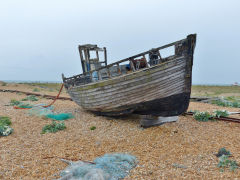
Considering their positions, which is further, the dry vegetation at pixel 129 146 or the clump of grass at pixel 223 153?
the clump of grass at pixel 223 153

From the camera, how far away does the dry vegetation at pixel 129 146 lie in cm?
433

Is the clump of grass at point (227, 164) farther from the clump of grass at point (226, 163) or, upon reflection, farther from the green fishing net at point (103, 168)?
the green fishing net at point (103, 168)

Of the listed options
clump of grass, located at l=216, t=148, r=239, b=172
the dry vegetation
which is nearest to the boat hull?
the dry vegetation

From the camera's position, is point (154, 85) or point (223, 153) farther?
point (154, 85)

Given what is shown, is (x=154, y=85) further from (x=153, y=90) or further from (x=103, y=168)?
(x=103, y=168)

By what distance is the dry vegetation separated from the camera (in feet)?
14.2

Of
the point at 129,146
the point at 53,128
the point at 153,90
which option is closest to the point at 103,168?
the point at 129,146

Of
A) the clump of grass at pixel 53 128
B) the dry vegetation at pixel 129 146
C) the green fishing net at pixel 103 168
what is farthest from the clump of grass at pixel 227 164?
the clump of grass at pixel 53 128

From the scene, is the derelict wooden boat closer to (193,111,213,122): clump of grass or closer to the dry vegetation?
the dry vegetation

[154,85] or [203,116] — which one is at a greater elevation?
[154,85]

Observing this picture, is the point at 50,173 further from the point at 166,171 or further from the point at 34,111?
the point at 34,111

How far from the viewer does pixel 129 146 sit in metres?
5.84

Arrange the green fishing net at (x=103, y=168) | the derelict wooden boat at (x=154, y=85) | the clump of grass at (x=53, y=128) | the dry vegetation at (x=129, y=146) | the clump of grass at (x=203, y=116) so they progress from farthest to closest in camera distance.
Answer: the clump of grass at (x=203, y=116) → the clump of grass at (x=53, y=128) → the derelict wooden boat at (x=154, y=85) → the dry vegetation at (x=129, y=146) → the green fishing net at (x=103, y=168)

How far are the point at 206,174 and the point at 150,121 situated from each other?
3324 mm
